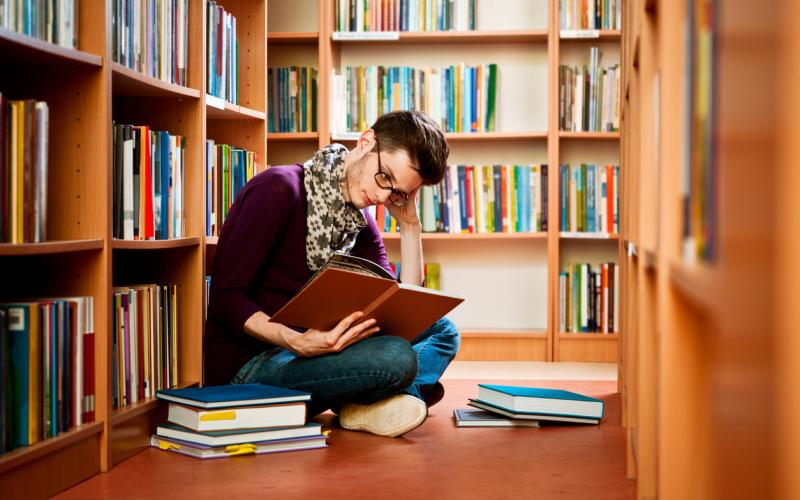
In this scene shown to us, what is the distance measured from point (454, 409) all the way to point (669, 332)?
1.73 m

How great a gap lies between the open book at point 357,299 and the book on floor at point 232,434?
0.79 feet

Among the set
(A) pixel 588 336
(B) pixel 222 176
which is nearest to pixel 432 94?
(A) pixel 588 336

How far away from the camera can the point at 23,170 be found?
1617mm

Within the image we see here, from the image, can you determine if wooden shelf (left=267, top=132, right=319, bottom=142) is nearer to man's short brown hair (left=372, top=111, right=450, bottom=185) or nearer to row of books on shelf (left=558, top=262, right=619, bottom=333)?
row of books on shelf (left=558, top=262, right=619, bottom=333)

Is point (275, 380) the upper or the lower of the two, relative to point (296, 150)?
lower

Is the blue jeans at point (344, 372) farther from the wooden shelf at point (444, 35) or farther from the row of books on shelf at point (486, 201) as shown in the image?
the wooden shelf at point (444, 35)

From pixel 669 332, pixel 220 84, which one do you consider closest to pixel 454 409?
pixel 220 84

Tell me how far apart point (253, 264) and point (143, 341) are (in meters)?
0.31

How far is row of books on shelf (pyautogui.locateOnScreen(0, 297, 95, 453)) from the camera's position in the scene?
1604 mm

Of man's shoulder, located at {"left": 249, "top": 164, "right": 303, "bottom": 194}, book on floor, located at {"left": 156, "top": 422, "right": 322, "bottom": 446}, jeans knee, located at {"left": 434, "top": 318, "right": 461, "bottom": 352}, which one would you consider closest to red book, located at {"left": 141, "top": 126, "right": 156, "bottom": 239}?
man's shoulder, located at {"left": 249, "top": 164, "right": 303, "bottom": 194}

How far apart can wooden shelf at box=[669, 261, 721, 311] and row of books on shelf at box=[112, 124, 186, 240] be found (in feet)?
4.76

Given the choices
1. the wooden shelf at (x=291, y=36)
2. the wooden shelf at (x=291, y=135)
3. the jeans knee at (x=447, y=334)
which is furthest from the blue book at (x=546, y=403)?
the wooden shelf at (x=291, y=36)

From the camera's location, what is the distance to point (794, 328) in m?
0.46

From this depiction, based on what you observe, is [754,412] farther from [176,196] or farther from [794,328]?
[176,196]
